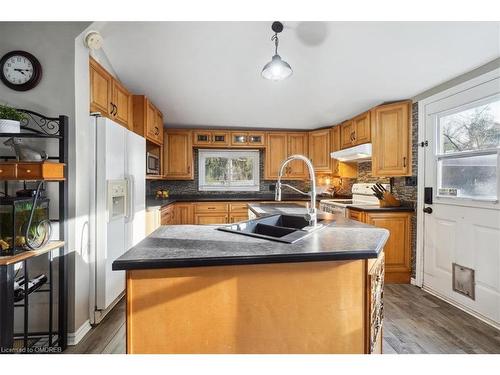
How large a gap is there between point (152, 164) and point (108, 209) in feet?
5.46

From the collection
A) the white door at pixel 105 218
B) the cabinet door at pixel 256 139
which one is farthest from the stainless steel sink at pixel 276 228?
the cabinet door at pixel 256 139

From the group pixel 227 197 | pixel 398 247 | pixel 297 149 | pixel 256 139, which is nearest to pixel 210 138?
pixel 256 139

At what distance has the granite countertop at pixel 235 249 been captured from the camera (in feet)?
3.29

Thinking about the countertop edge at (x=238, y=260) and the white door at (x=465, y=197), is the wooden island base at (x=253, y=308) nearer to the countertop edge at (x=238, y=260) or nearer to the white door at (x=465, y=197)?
the countertop edge at (x=238, y=260)

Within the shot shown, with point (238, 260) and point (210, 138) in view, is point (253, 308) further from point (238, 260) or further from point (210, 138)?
point (210, 138)

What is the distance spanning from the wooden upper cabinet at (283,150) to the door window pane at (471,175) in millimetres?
2314

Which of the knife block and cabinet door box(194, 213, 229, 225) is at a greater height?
the knife block

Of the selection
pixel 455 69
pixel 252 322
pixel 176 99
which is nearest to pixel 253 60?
pixel 176 99

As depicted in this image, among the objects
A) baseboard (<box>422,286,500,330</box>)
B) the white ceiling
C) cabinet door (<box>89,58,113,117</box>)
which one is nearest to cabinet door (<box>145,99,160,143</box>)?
the white ceiling

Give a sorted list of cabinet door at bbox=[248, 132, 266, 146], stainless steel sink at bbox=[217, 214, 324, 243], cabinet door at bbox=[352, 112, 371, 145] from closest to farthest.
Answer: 1. stainless steel sink at bbox=[217, 214, 324, 243]
2. cabinet door at bbox=[352, 112, 371, 145]
3. cabinet door at bbox=[248, 132, 266, 146]

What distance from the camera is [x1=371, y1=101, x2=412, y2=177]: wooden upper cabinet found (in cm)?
296

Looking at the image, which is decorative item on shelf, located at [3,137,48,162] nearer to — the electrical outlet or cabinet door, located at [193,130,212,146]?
cabinet door, located at [193,130,212,146]

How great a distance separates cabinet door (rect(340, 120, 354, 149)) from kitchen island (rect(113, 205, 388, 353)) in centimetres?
295
